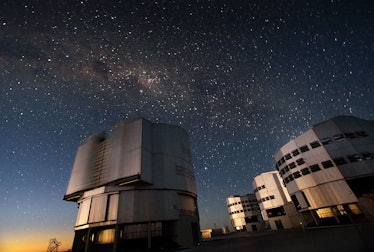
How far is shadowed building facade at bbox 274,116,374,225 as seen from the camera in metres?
34.7

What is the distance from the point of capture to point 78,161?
3519 centimetres

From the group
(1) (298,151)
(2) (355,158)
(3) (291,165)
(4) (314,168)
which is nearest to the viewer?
(2) (355,158)

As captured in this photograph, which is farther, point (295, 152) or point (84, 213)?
point (295, 152)

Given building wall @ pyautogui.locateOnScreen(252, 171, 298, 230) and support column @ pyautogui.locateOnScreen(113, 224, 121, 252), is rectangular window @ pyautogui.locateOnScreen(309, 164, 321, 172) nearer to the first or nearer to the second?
building wall @ pyautogui.locateOnScreen(252, 171, 298, 230)

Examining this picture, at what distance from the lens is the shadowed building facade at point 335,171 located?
34719mm

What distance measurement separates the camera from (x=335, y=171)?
37.1m

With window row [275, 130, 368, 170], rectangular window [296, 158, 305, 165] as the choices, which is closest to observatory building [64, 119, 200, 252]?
rectangular window [296, 158, 305, 165]

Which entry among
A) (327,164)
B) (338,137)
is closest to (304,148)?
(327,164)

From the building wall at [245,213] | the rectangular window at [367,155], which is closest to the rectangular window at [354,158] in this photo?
the rectangular window at [367,155]

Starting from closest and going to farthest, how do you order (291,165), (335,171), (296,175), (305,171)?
(335,171)
(305,171)
(296,175)
(291,165)

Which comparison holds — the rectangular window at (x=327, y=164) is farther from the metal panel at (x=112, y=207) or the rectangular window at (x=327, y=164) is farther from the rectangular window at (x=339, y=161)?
the metal panel at (x=112, y=207)

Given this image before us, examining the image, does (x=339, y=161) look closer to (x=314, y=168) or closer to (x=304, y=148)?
(x=314, y=168)

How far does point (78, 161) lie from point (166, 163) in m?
17.7

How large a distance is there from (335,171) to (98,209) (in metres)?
43.5
